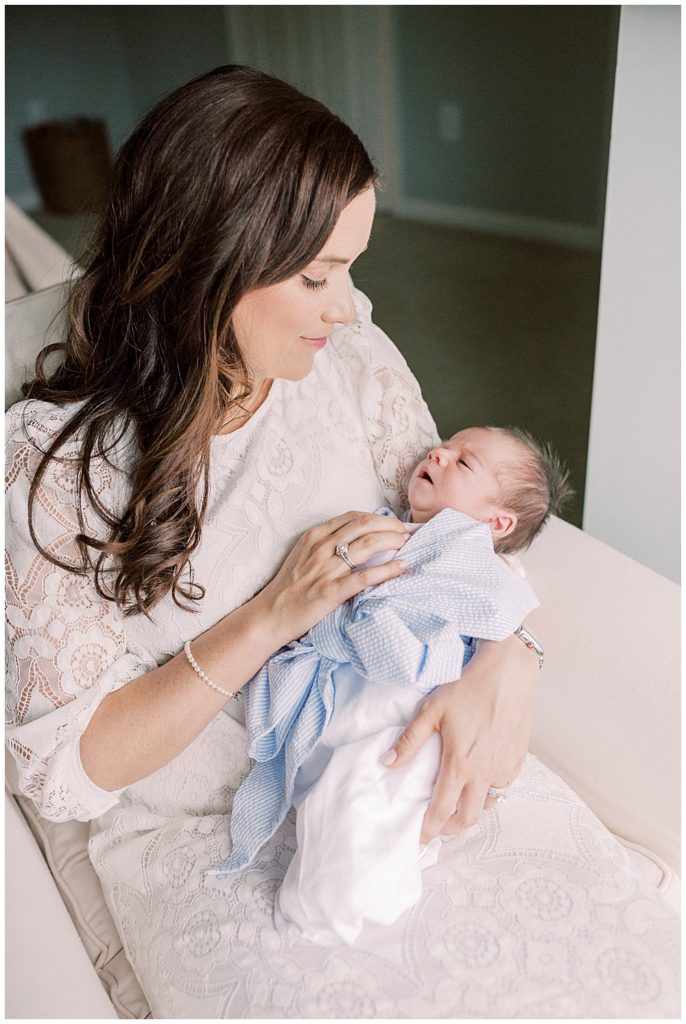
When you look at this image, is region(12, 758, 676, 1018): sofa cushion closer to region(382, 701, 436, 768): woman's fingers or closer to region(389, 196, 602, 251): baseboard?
region(382, 701, 436, 768): woman's fingers

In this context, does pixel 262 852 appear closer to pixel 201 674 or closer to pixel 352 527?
pixel 201 674

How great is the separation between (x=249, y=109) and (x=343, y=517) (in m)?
0.55

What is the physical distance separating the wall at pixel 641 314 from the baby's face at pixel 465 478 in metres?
0.74

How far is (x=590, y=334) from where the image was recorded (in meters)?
3.85

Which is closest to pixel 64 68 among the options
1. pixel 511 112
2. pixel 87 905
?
pixel 511 112

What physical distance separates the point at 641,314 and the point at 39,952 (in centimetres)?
167

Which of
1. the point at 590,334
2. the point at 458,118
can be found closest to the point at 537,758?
the point at 590,334

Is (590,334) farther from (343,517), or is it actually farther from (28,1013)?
(28,1013)

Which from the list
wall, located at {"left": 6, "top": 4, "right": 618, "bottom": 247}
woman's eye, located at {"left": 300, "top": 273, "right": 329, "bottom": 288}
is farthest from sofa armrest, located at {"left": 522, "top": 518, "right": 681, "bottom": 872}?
wall, located at {"left": 6, "top": 4, "right": 618, "bottom": 247}

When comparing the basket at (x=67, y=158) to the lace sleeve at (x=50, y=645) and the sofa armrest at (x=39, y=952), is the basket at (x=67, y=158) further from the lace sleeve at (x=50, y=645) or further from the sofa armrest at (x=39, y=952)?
the sofa armrest at (x=39, y=952)

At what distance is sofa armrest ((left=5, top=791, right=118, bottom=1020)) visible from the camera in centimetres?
99

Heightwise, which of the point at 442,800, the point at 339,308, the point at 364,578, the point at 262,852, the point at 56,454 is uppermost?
the point at 339,308

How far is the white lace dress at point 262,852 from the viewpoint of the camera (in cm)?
100

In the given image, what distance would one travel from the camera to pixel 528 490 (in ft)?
4.46
